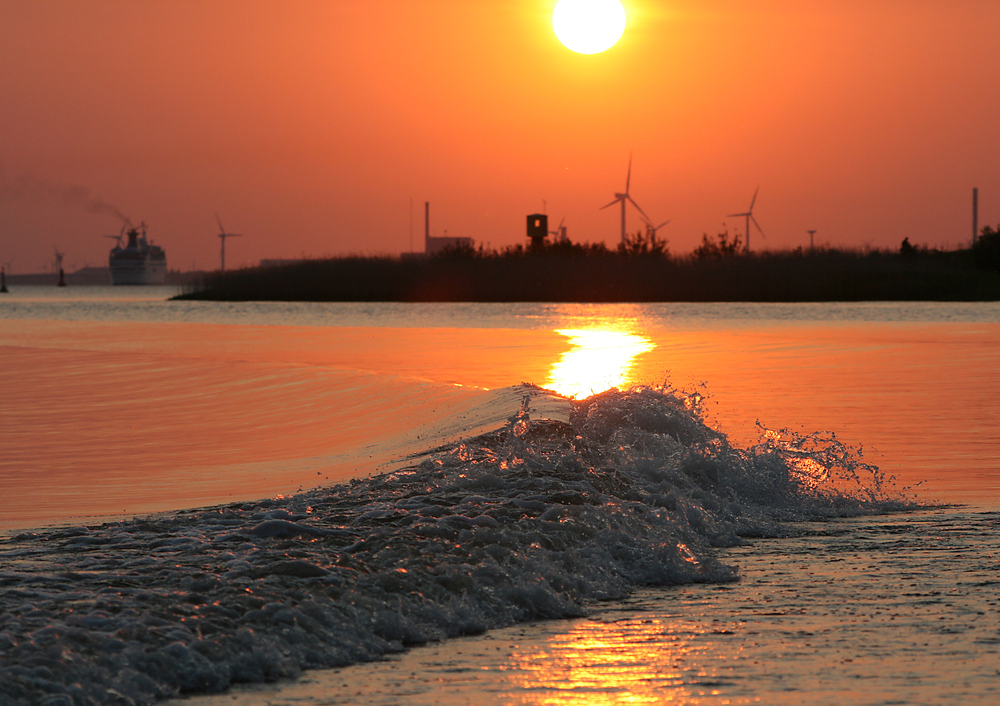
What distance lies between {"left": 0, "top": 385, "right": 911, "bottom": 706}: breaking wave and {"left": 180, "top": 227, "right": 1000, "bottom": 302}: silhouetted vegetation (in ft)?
171

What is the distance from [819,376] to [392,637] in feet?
56.3

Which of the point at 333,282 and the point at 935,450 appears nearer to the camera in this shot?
the point at 935,450

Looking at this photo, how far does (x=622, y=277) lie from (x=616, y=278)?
364 mm

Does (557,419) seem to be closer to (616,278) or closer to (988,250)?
(616,278)

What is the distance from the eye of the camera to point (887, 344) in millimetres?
30719

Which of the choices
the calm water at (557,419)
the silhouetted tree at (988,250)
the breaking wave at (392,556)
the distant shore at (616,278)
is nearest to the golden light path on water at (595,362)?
the calm water at (557,419)

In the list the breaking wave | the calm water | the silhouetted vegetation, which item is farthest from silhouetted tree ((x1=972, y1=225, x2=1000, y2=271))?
the breaking wave

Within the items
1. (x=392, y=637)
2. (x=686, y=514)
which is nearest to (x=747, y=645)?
(x=392, y=637)

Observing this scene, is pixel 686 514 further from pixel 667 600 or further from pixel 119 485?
pixel 119 485

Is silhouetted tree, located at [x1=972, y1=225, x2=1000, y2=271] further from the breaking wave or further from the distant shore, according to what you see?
the breaking wave

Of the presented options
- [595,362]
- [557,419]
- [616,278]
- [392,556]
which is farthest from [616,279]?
[392,556]

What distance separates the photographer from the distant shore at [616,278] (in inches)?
2426

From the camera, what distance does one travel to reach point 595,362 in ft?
78.1

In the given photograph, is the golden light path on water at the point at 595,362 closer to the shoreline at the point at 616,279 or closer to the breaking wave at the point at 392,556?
the breaking wave at the point at 392,556
